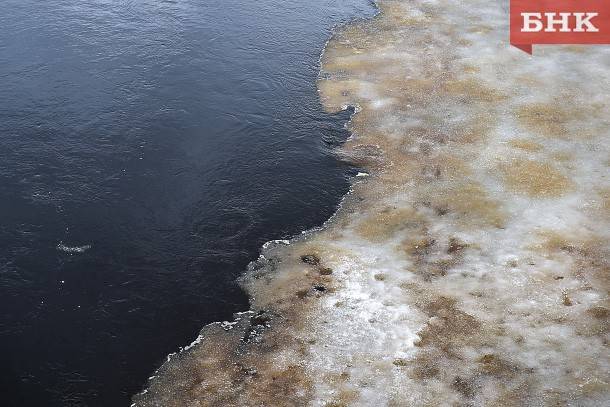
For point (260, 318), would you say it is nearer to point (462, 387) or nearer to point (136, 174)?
point (462, 387)

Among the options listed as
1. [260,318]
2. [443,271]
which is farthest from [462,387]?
[260,318]

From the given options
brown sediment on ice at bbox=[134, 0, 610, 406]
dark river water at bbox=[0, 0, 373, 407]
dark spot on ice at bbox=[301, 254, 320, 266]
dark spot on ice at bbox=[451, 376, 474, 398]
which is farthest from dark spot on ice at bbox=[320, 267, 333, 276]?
dark spot on ice at bbox=[451, 376, 474, 398]

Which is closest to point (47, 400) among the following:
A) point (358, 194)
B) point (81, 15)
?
point (358, 194)

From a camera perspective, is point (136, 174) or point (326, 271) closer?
point (326, 271)

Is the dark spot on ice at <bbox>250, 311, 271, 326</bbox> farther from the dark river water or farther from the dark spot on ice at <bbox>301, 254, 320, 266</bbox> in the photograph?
the dark spot on ice at <bbox>301, 254, 320, 266</bbox>

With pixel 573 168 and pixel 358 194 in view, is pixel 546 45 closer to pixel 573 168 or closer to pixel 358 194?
pixel 573 168

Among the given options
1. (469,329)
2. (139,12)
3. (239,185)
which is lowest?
(469,329)

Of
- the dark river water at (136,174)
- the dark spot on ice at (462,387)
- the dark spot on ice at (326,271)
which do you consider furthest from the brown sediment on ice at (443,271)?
the dark river water at (136,174)
